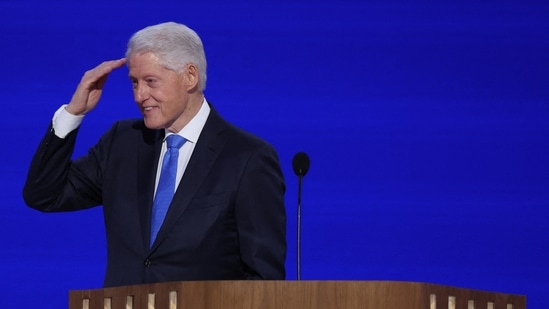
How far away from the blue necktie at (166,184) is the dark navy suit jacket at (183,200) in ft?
0.06

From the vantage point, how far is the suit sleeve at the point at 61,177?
→ 3.08m

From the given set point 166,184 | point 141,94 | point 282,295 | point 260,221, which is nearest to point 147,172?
point 166,184

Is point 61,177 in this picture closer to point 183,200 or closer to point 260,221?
point 183,200

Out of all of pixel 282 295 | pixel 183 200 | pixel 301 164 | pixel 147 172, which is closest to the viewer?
pixel 282 295

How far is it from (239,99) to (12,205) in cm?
81

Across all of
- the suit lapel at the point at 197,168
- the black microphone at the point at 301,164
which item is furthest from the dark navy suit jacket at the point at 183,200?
the black microphone at the point at 301,164

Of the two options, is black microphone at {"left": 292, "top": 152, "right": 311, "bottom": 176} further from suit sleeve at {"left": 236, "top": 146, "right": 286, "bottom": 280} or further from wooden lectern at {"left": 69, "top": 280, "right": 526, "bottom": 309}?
wooden lectern at {"left": 69, "top": 280, "right": 526, "bottom": 309}

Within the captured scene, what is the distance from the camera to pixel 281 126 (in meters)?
4.12

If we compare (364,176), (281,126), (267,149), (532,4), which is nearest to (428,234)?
(364,176)

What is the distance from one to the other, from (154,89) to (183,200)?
28 centimetres

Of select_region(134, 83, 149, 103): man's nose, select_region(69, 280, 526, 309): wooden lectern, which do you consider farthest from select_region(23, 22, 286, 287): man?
select_region(69, 280, 526, 309): wooden lectern

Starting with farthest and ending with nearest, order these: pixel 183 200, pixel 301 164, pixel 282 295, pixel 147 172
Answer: pixel 301 164
pixel 147 172
pixel 183 200
pixel 282 295

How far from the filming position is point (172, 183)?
302 centimetres

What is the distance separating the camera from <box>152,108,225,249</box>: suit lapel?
294 centimetres
